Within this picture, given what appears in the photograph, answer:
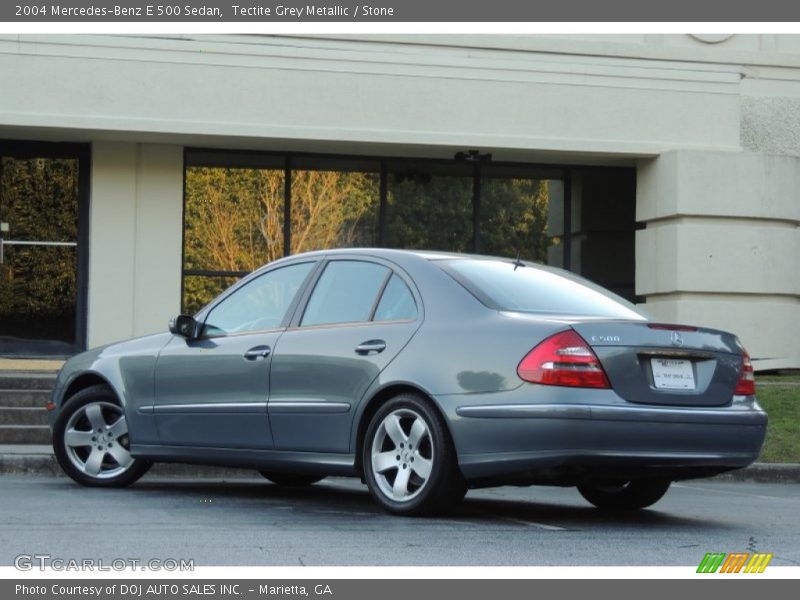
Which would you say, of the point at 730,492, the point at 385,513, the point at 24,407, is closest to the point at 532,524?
the point at 385,513

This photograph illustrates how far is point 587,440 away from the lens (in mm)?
7371

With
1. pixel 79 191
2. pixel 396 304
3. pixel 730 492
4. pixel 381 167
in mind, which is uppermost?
pixel 381 167

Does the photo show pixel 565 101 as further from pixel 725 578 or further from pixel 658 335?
pixel 725 578

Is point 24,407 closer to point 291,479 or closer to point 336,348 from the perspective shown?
point 291,479

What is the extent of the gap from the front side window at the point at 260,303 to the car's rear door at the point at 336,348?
23 centimetres

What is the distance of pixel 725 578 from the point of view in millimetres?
5969

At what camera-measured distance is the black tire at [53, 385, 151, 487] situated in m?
9.83

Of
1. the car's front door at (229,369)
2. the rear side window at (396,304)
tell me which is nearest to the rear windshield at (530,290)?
the rear side window at (396,304)

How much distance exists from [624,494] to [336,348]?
1936 millimetres

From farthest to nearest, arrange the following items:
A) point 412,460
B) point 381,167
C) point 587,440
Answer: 1. point 381,167
2. point 412,460
3. point 587,440

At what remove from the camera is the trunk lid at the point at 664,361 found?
7.54m

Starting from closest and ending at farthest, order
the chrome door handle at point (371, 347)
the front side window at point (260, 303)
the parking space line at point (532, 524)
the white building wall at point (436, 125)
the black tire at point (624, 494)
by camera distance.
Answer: the parking space line at point (532, 524), the chrome door handle at point (371, 347), the black tire at point (624, 494), the front side window at point (260, 303), the white building wall at point (436, 125)
